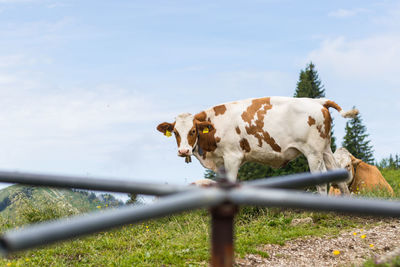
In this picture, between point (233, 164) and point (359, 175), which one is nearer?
point (233, 164)

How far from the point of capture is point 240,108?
8.62 m

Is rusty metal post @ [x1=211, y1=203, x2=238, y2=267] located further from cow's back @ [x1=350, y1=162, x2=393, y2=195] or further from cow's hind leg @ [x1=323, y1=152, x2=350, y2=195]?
cow's back @ [x1=350, y1=162, x2=393, y2=195]

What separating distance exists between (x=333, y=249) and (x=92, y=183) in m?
4.62

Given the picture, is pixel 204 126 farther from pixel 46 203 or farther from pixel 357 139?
pixel 357 139

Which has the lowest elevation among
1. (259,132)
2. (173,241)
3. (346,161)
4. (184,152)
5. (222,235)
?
(173,241)

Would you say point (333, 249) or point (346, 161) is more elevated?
point (346, 161)

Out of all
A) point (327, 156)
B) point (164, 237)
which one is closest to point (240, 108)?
point (327, 156)

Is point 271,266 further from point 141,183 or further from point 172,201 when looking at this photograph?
point 172,201

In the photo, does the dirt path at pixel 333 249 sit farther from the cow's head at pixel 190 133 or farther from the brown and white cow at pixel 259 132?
the cow's head at pixel 190 133

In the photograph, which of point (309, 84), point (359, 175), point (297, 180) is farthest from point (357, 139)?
point (297, 180)

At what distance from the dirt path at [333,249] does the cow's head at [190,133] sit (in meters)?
2.81

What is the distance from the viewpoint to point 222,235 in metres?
1.42

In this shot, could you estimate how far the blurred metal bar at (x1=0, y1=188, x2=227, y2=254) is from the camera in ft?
3.94

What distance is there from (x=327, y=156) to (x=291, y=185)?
6.87 metres
